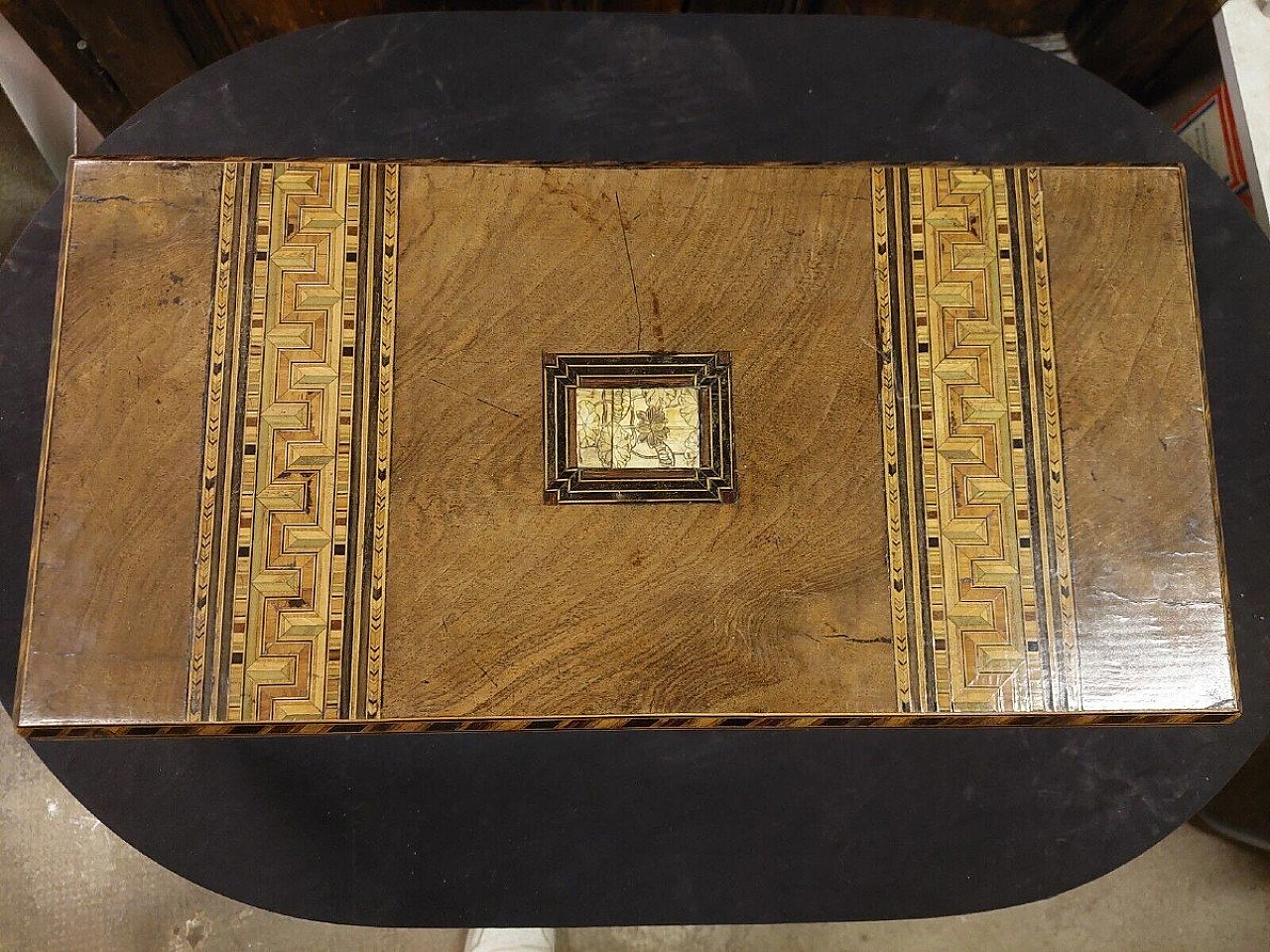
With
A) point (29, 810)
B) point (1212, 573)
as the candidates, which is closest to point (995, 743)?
point (1212, 573)

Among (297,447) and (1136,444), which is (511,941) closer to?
(297,447)

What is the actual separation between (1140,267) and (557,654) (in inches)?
40.4

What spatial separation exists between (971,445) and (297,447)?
97 centimetres

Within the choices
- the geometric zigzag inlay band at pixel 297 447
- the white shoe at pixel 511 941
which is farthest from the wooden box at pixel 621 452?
the white shoe at pixel 511 941

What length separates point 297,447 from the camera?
125cm

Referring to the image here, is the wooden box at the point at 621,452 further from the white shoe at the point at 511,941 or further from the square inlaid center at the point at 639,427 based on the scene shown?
the white shoe at the point at 511,941

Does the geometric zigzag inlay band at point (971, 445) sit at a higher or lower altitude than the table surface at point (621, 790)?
higher

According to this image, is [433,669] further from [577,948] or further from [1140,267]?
[1140,267]

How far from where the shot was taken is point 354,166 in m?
1.32

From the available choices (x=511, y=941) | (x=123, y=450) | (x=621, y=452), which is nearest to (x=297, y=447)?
(x=123, y=450)

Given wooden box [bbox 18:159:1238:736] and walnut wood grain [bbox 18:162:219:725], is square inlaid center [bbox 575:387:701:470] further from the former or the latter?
walnut wood grain [bbox 18:162:219:725]

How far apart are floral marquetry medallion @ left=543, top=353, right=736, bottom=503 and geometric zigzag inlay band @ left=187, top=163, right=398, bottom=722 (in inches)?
9.7

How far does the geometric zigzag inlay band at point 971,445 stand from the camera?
1.23m

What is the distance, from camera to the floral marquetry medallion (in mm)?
1255
